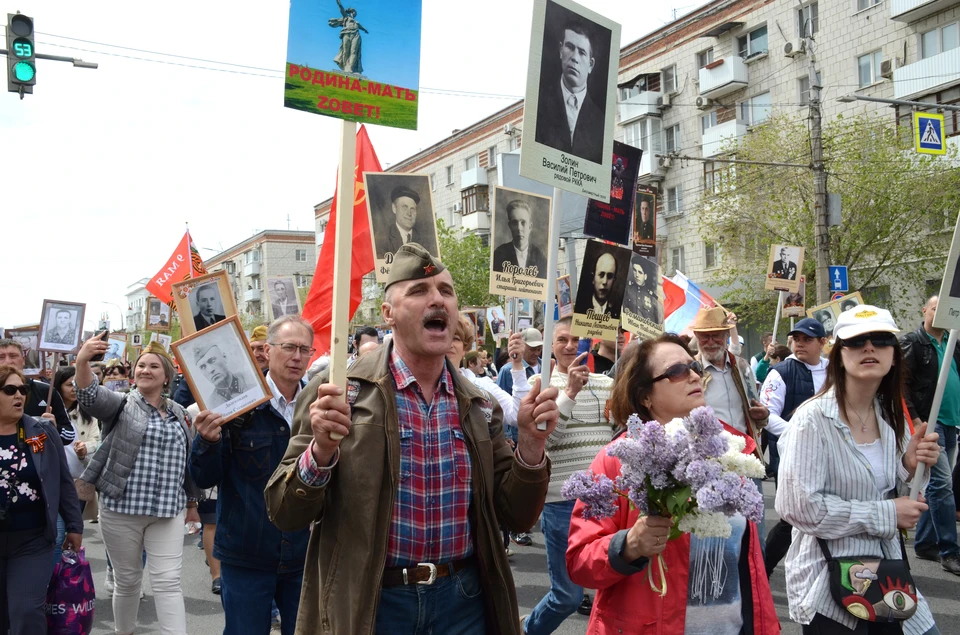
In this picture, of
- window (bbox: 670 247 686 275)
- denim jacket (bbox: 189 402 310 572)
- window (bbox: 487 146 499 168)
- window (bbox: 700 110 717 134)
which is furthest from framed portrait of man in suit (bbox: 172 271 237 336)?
window (bbox: 487 146 499 168)

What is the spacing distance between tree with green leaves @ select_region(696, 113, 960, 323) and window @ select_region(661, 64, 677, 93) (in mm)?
9615

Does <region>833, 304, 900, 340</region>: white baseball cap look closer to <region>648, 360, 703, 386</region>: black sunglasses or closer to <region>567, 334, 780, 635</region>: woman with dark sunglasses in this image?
<region>648, 360, 703, 386</region>: black sunglasses

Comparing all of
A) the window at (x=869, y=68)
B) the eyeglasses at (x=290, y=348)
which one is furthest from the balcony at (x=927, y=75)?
the eyeglasses at (x=290, y=348)

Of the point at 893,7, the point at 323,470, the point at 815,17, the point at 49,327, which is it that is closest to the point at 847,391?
the point at 323,470

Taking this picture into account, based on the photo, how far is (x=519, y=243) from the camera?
8.92 metres

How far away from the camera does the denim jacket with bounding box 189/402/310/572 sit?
15.0ft

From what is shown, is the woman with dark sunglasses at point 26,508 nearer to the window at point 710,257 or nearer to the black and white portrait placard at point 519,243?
the black and white portrait placard at point 519,243

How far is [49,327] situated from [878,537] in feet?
27.9

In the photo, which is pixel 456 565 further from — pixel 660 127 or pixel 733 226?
pixel 660 127

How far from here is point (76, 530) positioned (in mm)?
5945

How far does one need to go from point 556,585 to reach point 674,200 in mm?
37482

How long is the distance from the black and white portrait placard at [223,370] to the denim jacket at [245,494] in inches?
6.9

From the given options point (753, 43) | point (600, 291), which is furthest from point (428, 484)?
point (753, 43)

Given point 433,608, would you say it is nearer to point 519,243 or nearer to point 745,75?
point 519,243
